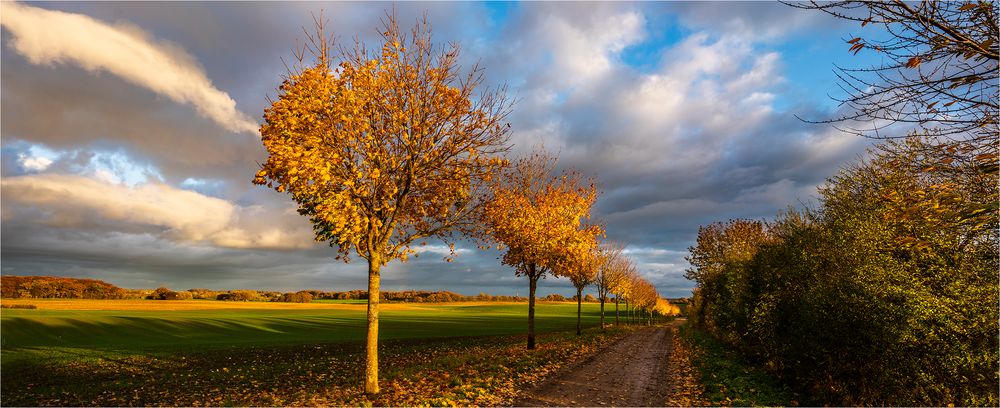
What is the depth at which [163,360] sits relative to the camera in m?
28.8

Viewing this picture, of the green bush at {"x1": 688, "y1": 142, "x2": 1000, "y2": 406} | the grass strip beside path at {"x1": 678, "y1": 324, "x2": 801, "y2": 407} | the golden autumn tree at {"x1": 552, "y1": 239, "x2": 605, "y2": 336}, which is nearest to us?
the green bush at {"x1": 688, "y1": 142, "x2": 1000, "y2": 406}

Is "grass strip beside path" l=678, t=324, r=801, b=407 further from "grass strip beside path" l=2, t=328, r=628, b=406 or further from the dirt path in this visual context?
"grass strip beside path" l=2, t=328, r=628, b=406

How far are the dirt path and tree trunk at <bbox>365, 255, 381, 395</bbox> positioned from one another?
461 cm

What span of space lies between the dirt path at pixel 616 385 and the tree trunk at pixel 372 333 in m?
4.61

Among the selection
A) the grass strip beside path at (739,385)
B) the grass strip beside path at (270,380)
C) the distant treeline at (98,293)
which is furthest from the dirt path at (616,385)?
the distant treeline at (98,293)

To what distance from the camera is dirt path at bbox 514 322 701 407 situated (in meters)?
15.3

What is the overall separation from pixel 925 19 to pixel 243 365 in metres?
30.9

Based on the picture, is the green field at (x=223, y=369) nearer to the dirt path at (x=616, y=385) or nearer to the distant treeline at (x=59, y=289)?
the dirt path at (x=616, y=385)

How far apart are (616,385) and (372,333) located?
9529mm

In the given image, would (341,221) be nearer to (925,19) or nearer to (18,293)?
(925,19)

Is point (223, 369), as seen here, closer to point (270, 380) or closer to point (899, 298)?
point (270, 380)

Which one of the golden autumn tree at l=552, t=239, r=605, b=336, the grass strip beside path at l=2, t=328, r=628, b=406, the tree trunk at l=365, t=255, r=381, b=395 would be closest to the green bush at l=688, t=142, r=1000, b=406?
the grass strip beside path at l=2, t=328, r=628, b=406

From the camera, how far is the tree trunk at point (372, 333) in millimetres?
15125

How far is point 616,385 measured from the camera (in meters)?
18.3
